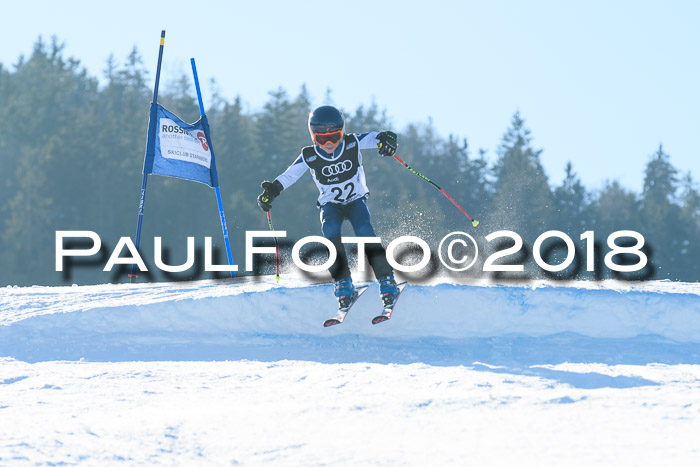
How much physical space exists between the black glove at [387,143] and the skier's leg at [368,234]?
46 centimetres

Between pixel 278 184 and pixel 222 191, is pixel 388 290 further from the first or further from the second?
pixel 222 191

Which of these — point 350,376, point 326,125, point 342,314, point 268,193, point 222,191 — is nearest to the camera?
point 350,376

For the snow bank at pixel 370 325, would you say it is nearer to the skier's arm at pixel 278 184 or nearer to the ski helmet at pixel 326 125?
the skier's arm at pixel 278 184

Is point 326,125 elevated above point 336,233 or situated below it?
above

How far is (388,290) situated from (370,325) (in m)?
0.41

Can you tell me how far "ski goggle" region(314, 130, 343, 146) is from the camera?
6.50m

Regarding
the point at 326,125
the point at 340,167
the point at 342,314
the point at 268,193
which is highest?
the point at 326,125

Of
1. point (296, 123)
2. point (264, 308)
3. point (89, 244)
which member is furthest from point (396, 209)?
point (264, 308)

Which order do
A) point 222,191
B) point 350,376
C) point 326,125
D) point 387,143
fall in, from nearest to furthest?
1. point 350,376
2. point 326,125
3. point 387,143
4. point 222,191

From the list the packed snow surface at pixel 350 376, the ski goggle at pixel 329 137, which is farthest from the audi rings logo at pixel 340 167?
the packed snow surface at pixel 350 376

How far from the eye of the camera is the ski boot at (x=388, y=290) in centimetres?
622

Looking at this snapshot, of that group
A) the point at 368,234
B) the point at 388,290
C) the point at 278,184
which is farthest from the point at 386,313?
the point at 278,184

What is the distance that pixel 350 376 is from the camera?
4.70 metres

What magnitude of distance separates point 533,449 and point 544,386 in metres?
1.09
